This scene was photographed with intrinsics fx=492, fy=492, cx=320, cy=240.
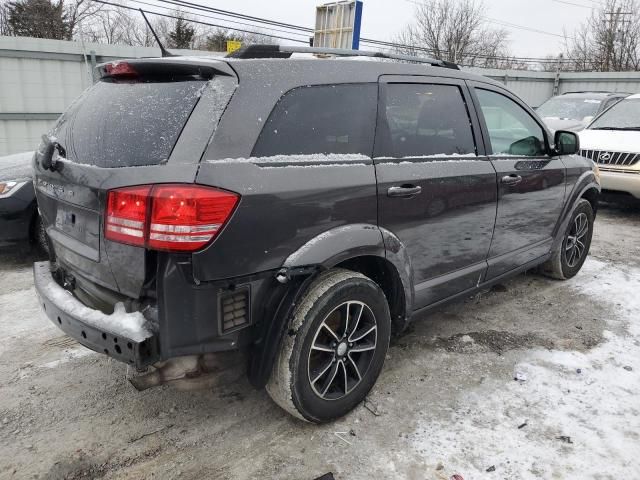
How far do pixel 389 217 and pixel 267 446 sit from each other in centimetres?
132

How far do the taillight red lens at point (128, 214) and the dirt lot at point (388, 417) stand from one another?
1.10 m

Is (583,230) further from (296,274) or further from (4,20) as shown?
(4,20)

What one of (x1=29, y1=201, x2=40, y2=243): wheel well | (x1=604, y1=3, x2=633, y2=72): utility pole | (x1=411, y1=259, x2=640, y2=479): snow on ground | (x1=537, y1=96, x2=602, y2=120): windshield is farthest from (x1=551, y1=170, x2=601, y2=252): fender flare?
(x1=604, y1=3, x2=633, y2=72): utility pole

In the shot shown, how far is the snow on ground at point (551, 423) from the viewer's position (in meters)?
2.31

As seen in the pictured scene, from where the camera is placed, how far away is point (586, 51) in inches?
1243

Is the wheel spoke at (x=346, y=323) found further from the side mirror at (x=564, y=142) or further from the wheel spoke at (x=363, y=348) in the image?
the side mirror at (x=564, y=142)

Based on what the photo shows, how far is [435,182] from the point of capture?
2869 millimetres

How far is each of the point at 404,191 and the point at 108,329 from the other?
1618 millimetres

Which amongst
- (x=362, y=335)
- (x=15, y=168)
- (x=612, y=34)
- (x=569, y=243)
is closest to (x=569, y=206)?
(x=569, y=243)

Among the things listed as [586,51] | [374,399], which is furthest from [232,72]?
[586,51]

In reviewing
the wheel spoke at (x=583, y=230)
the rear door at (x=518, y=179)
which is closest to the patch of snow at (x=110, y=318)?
the rear door at (x=518, y=179)

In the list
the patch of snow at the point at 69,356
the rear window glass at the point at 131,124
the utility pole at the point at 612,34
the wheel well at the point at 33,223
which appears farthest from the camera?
the utility pole at the point at 612,34

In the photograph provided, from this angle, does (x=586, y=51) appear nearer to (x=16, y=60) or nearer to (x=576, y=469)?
(x=16, y=60)

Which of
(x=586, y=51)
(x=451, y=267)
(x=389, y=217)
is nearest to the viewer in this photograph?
(x=389, y=217)
